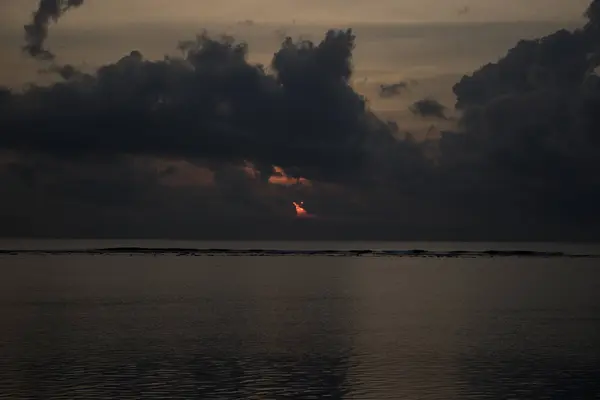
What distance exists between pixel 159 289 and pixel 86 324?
1776 inches

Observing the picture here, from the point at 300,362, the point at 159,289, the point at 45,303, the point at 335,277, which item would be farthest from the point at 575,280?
the point at 300,362

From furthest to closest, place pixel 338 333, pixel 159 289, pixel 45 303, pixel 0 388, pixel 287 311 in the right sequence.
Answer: pixel 159 289 < pixel 45 303 < pixel 287 311 < pixel 338 333 < pixel 0 388

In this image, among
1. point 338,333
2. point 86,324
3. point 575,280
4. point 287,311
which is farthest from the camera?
point 575,280

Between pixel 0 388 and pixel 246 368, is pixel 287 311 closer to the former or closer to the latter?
pixel 246 368

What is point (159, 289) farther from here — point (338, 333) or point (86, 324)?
point (338, 333)

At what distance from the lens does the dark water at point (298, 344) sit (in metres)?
41.5

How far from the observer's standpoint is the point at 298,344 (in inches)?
2256

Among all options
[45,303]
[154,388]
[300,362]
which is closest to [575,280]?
[45,303]

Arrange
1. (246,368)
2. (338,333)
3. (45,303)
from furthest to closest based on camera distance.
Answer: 1. (45,303)
2. (338,333)
3. (246,368)

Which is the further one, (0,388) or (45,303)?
(45,303)

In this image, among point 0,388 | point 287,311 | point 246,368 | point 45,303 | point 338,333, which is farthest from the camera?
point 45,303

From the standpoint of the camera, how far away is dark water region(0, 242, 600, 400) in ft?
136

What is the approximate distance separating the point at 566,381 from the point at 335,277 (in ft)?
348

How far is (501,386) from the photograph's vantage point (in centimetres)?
4206
